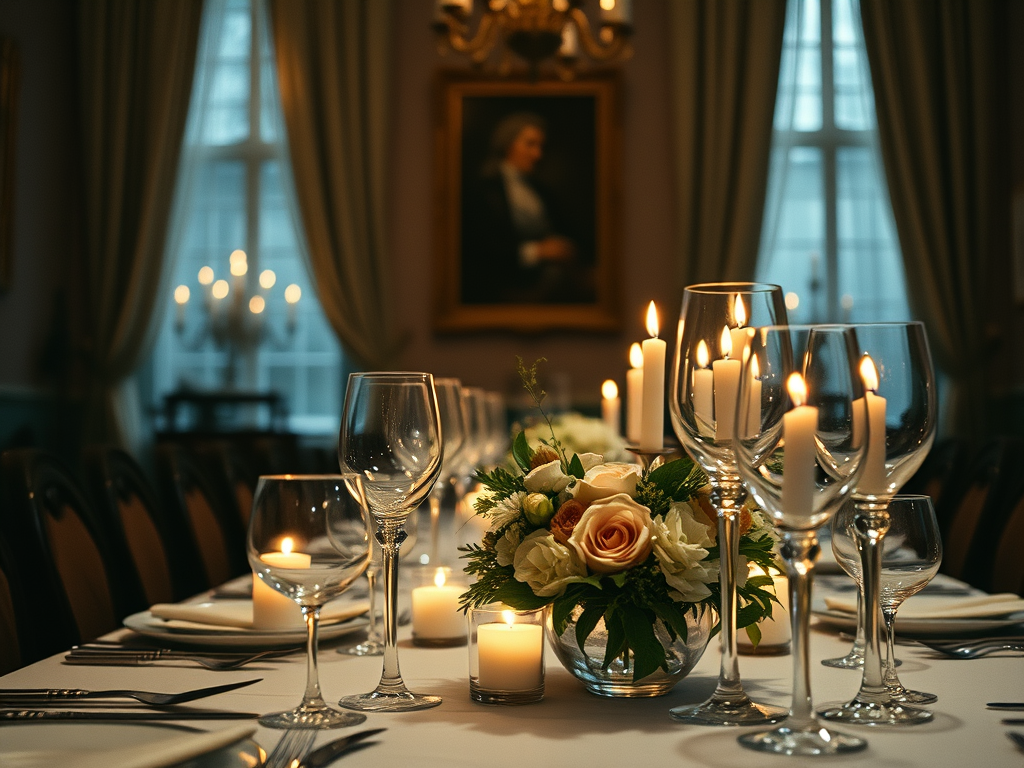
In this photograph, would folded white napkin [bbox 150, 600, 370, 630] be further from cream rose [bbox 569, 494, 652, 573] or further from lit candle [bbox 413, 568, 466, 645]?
cream rose [bbox 569, 494, 652, 573]

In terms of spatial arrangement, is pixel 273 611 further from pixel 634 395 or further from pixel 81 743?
pixel 634 395

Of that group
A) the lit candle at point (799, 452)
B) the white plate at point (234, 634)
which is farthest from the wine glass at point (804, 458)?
the white plate at point (234, 634)

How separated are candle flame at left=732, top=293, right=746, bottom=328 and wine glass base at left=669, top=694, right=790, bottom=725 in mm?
336

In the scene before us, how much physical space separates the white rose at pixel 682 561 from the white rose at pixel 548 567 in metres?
0.07

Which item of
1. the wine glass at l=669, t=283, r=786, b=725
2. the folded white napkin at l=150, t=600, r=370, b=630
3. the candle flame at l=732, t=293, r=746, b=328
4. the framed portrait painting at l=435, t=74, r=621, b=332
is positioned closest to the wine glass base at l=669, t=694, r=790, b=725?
the wine glass at l=669, t=283, r=786, b=725

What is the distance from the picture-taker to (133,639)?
131cm

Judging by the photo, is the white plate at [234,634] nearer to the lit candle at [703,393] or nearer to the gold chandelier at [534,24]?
the lit candle at [703,393]

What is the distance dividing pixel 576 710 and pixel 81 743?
42 cm

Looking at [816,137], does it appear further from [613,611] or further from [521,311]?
[613,611]

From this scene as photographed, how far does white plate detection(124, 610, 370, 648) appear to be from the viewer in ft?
4.05

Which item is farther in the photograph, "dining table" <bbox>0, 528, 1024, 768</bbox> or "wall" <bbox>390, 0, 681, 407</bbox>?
"wall" <bbox>390, 0, 681, 407</bbox>

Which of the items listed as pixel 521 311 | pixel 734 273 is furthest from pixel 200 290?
pixel 734 273

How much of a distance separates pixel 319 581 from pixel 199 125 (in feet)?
19.9

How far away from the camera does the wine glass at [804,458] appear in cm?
79
